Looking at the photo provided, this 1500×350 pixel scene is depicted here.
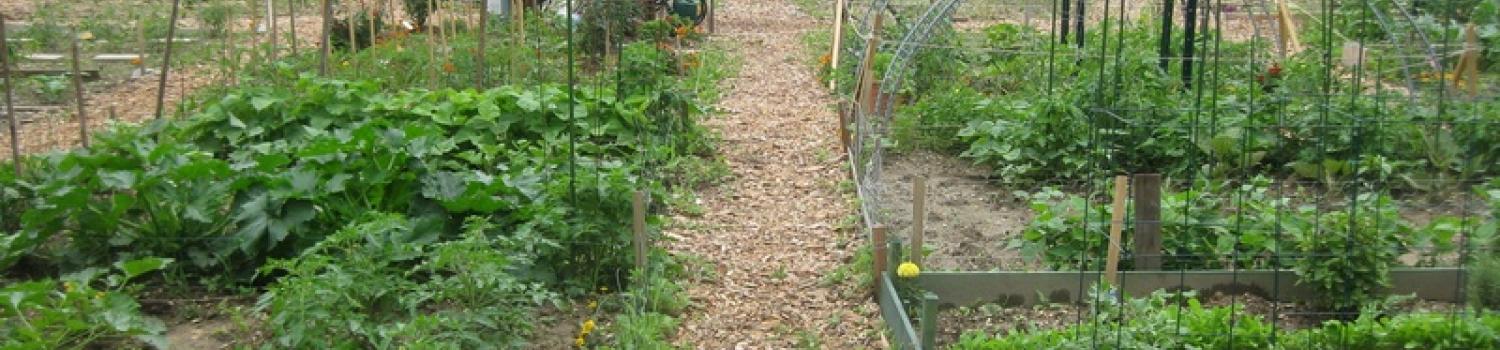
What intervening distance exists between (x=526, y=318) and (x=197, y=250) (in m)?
1.49

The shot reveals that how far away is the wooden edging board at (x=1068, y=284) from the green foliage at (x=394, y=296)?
5.17 feet

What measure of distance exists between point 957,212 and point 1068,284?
1.73m

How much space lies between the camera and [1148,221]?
5.79m

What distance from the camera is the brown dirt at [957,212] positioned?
22.0 ft

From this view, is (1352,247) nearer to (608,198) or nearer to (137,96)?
(608,198)

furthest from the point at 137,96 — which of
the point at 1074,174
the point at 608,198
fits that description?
the point at 1074,174

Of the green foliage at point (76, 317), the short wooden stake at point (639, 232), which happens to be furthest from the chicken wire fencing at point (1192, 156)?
the green foliage at point (76, 317)

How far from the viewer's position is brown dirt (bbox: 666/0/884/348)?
5.81 m

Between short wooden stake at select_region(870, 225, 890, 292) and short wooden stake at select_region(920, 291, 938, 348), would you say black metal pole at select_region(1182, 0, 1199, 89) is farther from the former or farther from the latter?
short wooden stake at select_region(920, 291, 938, 348)

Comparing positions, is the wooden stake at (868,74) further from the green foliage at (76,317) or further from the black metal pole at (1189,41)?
the green foliage at (76,317)

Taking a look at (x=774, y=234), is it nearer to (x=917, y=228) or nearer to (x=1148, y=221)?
(x=917, y=228)

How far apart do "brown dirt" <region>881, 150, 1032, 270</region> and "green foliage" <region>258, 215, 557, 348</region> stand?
1.83 metres

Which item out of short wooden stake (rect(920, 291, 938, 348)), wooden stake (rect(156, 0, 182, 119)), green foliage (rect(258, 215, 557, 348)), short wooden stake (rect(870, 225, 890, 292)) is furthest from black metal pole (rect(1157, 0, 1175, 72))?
wooden stake (rect(156, 0, 182, 119))

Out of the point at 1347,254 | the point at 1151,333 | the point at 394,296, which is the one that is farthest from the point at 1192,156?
the point at 394,296
